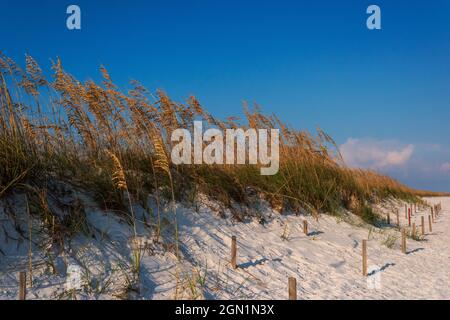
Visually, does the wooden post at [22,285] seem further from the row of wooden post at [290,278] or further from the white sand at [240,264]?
the row of wooden post at [290,278]

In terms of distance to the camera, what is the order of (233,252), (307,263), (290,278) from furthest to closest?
(307,263)
(233,252)
(290,278)

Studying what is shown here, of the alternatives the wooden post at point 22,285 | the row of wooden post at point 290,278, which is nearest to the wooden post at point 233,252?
the row of wooden post at point 290,278

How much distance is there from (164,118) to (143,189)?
146cm

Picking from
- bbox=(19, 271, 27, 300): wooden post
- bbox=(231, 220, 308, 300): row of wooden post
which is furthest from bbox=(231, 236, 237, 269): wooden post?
bbox=(19, 271, 27, 300): wooden post

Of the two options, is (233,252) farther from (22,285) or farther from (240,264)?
(22,285)

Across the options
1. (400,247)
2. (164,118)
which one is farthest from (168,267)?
(400,247)

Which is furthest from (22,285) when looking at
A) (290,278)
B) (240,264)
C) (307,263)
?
(307,263)

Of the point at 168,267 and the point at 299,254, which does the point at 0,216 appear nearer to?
the point at 168,267

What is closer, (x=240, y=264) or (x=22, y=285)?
(x=22, y=285)

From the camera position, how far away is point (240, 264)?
458 cm

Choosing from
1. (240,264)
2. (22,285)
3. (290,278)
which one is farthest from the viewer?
(240,264)

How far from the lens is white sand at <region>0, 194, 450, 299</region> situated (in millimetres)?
3535

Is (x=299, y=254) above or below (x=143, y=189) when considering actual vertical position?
below
